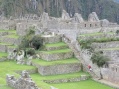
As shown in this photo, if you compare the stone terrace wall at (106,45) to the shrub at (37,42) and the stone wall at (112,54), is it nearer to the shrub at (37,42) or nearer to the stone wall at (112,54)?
the stone wall at (112,54)

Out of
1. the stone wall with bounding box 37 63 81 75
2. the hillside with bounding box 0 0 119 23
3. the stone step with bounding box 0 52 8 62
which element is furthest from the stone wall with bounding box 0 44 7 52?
the hillside with bounding box 0 0 119 23

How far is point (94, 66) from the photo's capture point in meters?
32.0

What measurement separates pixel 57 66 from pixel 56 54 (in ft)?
5.40

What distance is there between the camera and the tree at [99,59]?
102ft

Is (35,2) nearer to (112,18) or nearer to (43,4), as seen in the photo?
(43,4)

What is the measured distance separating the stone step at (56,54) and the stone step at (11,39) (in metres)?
4.65

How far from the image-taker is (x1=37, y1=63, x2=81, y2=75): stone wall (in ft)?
102

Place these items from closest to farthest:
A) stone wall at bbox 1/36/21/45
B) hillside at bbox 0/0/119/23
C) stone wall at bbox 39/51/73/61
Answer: stone wall at bbox 39/51/73/61 < stone wall at bbox 1/36/21/45 < hillside at bbox 0/0/119/23

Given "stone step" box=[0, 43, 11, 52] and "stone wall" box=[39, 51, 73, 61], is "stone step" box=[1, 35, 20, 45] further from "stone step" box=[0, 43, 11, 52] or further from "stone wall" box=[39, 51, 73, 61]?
"stone wall" box=[39, 51, 73, 61]

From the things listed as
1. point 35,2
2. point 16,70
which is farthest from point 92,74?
point 35,2

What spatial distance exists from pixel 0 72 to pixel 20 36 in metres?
8.84

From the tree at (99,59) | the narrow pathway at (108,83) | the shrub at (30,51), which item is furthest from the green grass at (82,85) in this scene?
the shrub at (30,51)

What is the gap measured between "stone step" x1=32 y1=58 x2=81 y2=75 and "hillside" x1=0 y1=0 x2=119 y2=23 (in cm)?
10964

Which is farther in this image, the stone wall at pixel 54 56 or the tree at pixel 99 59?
the stone wall at pixel 54 56
